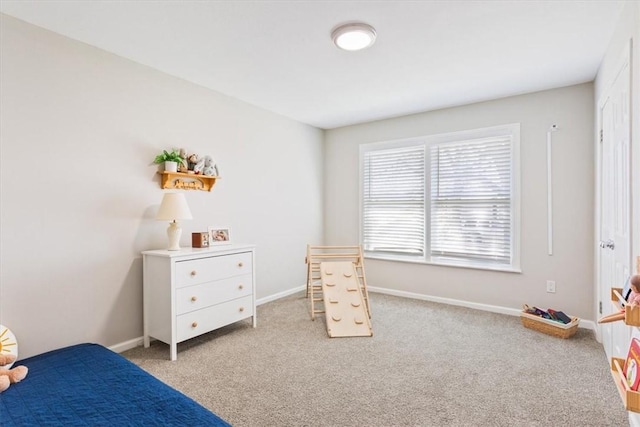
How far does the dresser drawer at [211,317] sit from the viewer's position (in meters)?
2.55

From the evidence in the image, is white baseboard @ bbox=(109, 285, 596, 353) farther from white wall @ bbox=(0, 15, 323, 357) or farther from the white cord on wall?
the white cord on wall

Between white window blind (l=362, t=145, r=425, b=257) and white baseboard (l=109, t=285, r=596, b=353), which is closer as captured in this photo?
white baseboard (l=109, t=285, r=596, b=353)

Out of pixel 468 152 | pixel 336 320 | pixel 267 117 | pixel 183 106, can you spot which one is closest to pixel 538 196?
pixel 468 152

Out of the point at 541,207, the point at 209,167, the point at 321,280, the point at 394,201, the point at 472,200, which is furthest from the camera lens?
the point at 394,201

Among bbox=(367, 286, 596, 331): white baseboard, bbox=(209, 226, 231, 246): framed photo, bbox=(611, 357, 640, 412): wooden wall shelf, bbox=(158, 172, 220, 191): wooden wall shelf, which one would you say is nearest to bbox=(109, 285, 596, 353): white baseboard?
bbox=(367, 286, 596, 331): white baseboard

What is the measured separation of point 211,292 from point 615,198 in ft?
10.3

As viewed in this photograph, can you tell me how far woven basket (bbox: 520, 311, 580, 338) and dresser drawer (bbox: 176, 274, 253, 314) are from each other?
270 cm

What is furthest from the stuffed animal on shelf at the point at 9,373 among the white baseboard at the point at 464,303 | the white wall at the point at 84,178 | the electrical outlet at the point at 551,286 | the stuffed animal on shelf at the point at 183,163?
the electrical outlet at the point at 551,286

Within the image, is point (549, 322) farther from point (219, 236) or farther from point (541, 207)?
point (219, 236)

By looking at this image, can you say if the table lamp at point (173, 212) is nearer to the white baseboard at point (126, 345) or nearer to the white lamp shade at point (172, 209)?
the white lamp shade at point (172, 209)

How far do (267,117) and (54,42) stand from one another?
2.14 meters

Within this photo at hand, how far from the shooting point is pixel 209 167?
3.18 meters

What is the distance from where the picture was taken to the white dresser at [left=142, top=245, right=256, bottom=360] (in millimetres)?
2492

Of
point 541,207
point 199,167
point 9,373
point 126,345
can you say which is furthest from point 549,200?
point 9,373
